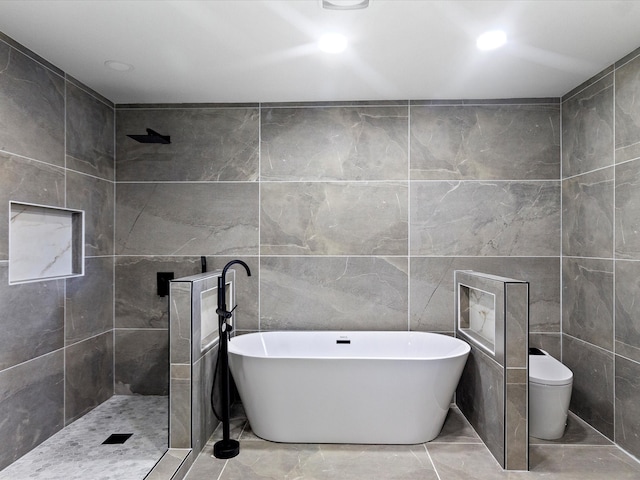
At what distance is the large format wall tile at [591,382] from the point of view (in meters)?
2.68

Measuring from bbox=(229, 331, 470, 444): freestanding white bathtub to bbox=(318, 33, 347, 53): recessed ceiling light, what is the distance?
1758 millimetres

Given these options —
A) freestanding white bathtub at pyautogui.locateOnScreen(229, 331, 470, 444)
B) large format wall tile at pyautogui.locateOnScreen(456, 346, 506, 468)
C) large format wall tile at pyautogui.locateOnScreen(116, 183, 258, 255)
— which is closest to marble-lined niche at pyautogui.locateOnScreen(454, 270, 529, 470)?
large format wall tile at pyautogui.locateOnScreen(456, 346, 506, 468)

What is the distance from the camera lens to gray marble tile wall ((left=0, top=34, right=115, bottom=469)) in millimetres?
2258

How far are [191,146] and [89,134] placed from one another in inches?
27.9

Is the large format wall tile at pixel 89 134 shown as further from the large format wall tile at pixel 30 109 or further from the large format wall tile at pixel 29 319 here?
the large format wall tile at pixel 29 319

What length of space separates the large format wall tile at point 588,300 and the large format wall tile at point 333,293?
1.19m

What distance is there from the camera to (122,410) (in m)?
3.07

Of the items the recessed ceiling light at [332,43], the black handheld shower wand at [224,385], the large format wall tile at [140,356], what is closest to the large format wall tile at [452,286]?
the black handheld shower wand at [224,385]

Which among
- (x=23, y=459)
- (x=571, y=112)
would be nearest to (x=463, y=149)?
(x=571, y=112)

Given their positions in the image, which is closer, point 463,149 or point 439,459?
point 439,459

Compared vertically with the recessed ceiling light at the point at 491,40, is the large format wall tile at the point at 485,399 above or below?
below

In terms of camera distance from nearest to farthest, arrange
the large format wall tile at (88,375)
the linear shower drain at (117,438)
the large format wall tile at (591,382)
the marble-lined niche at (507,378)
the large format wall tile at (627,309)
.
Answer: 1. the marble-lined niche at (507,378)
2. the large format wall tile at (627,309)
3. the linear shower drain at (117,438)
4. the large format wall tile at (591,382)
5. the large format wall tile at (88,375)

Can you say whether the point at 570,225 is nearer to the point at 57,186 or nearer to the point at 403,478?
the point at 403,478

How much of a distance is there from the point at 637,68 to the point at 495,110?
3.17ft
